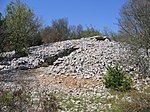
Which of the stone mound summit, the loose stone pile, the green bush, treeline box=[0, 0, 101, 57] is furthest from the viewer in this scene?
treeline box=[0, 0, 101, 57]

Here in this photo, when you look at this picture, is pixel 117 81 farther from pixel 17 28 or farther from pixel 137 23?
pixel 17 28

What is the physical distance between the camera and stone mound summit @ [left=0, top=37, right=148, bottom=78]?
17594 millimetres

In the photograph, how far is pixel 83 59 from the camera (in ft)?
64.0

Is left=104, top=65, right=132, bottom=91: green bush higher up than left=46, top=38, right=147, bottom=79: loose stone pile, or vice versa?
left=46, top=38, right=147, bottom=79: loose stone pile

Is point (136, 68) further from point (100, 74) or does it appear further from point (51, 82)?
point (51, 82)

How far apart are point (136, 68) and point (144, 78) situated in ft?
4.63

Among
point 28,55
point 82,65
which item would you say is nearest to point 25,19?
point 28,55

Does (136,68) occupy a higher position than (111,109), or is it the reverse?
(136,68)

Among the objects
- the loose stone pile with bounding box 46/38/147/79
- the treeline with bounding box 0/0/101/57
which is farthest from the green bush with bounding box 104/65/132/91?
the treeline with bounding box 0/0/101/57

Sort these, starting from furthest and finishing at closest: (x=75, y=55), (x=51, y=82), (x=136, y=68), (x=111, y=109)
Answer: (x=75, y=55) < (x=136, y=68) < (x=51, y=82) < (x=111, y=109)

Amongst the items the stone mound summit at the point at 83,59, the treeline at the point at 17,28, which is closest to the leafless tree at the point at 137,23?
the stone mound summit at the point at 83,59

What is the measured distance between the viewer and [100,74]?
16.7 metres

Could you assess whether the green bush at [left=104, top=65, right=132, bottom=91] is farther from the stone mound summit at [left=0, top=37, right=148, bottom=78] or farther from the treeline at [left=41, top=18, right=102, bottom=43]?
the treeline at [left=41, top=18, right=102, bottom=43]

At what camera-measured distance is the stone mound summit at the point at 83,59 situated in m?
17.6
